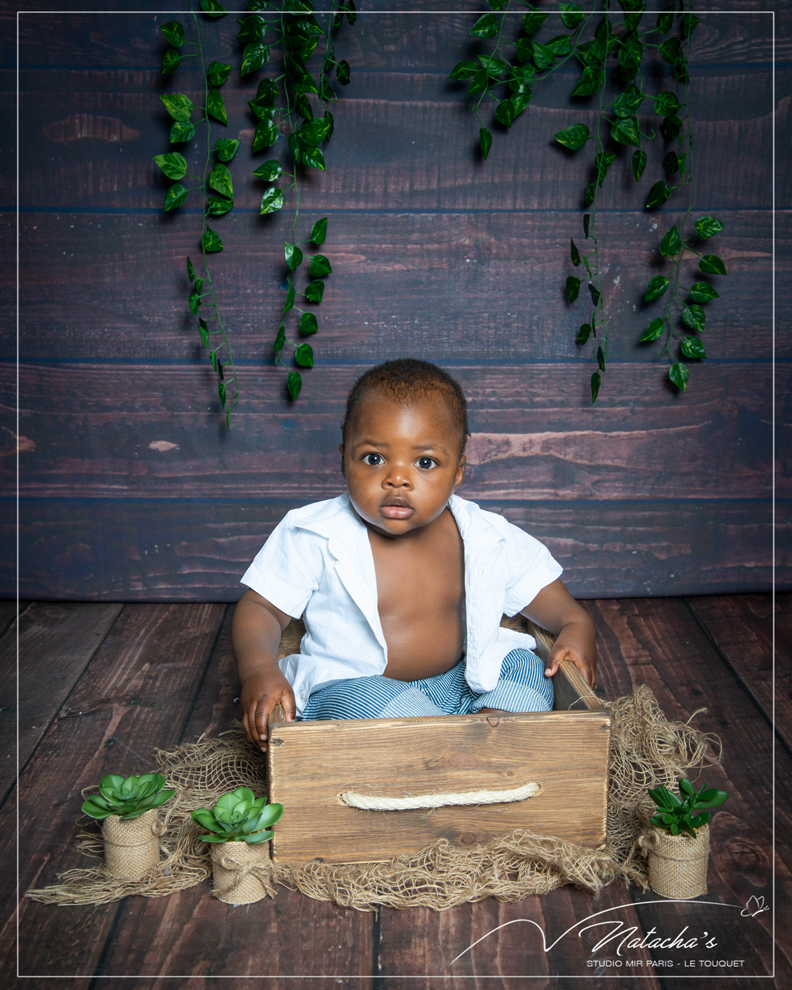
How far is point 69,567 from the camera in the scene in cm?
186

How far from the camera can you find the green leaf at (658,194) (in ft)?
5.39

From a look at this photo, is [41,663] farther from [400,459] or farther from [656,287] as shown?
[656,287]

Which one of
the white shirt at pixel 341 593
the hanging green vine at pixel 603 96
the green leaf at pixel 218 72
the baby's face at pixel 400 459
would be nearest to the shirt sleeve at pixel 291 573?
the white shirt at pixel 341 593

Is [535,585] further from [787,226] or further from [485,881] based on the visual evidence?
[787,226]

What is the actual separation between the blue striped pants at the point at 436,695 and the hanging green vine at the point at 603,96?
27.0 inches

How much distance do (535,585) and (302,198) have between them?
0.86m

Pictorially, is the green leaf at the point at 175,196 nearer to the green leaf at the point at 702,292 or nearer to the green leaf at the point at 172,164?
the green leaf at the point at 172,164

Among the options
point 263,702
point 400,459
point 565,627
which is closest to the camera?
point 263,702

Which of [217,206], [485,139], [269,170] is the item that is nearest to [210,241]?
[217,206]

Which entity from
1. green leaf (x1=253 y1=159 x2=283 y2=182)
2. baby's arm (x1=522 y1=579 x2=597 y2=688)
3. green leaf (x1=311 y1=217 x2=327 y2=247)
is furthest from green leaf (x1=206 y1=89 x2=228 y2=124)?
baby's arm (x1=522 y1=579 x2=597 y2=688)

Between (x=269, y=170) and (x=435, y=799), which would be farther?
(x=269, y=170)

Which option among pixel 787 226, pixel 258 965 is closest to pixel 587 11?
pixel 787 226

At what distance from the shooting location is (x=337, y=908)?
967 millimetres

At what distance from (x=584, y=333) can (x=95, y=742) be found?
112 cm
